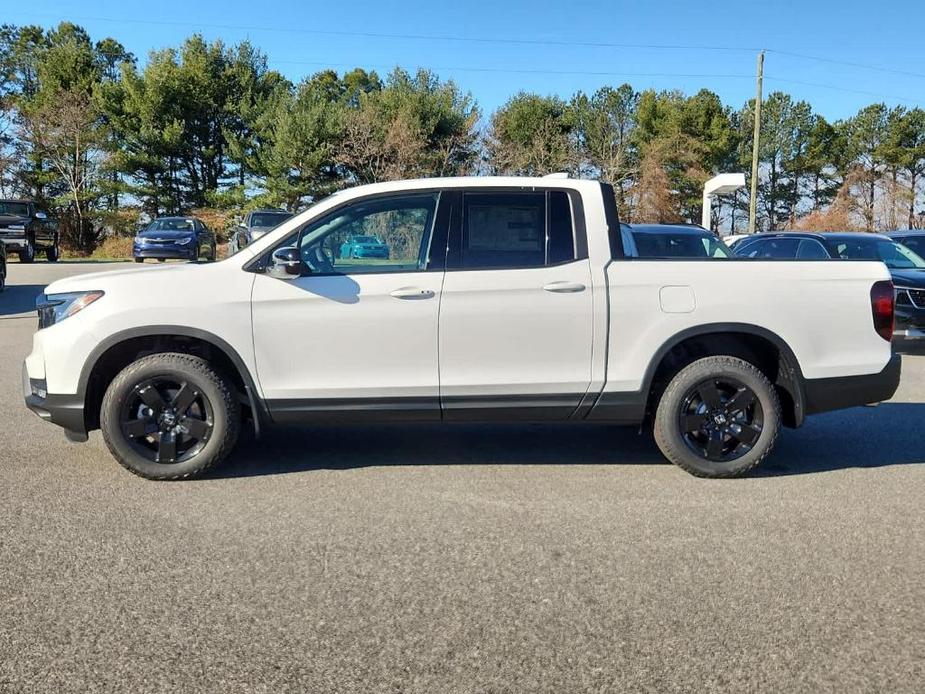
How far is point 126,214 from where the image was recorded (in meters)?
47.2

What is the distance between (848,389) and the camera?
534cm

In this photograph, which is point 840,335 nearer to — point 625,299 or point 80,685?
point 625,299

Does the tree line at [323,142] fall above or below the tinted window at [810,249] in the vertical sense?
above

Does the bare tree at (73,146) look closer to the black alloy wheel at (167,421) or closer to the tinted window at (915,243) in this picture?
the tinted window at (915,243)

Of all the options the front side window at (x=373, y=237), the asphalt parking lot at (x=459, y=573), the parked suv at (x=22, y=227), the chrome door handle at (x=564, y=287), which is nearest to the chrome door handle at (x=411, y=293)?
the front side window at (x=373, y=237)

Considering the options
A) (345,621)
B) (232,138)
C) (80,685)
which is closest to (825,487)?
(345,621)

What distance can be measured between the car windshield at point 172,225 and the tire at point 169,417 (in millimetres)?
24199

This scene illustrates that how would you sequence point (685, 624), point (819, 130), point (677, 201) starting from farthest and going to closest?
point (819, 130) < point (677, 201) < point (685, 624)

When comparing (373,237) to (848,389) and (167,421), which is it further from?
(848,389)

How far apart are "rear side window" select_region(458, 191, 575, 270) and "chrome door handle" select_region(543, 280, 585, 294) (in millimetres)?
154

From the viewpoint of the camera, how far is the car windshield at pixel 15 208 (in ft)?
88.4

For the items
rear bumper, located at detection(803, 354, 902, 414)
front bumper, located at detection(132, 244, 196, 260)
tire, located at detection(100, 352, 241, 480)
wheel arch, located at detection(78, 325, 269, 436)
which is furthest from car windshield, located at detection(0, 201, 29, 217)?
rear bumper, located at detection(803, 354, 902, 414)

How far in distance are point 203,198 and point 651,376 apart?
4671 centimetres

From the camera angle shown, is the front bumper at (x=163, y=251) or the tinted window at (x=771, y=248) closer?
the tinted window at (x=771, y=248)
